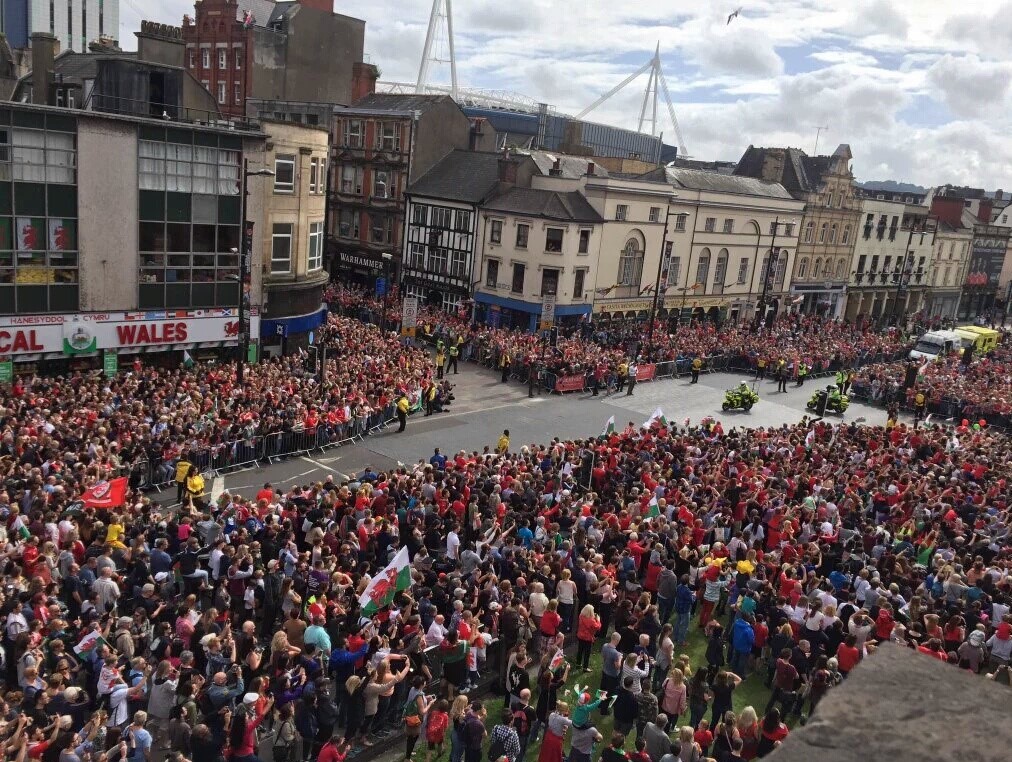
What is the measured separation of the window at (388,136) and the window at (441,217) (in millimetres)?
4549

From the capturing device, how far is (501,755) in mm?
10625

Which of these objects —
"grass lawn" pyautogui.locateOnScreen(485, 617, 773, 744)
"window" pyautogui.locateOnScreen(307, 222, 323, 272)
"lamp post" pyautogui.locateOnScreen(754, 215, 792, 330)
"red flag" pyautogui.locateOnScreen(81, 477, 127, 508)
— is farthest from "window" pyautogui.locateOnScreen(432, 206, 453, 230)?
"grass lawn" pyautogui.locateOnScreen(485, 617, 773, 744)

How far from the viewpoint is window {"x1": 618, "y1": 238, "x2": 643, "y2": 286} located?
4975 cm

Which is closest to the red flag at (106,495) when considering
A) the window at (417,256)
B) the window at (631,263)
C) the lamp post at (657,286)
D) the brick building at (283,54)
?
the lamp post at (657,286)

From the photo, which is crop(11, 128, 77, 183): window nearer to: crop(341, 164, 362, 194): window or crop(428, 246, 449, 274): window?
crop(428, 246, 449, 274): window

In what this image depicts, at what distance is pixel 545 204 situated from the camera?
45531mm

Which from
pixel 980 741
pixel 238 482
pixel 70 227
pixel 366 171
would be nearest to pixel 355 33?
pixel 366 171

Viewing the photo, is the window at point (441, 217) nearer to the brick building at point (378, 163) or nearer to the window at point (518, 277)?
the brick building at point (378, 163)

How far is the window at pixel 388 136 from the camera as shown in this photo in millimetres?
50469

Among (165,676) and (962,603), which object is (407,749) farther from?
(962,603)

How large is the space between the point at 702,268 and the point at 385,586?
46865 millimetres

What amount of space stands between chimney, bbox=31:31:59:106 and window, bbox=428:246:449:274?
903 inches

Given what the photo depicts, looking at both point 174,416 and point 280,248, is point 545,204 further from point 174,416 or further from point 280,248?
point 174,416

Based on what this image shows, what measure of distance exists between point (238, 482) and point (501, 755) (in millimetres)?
14171
